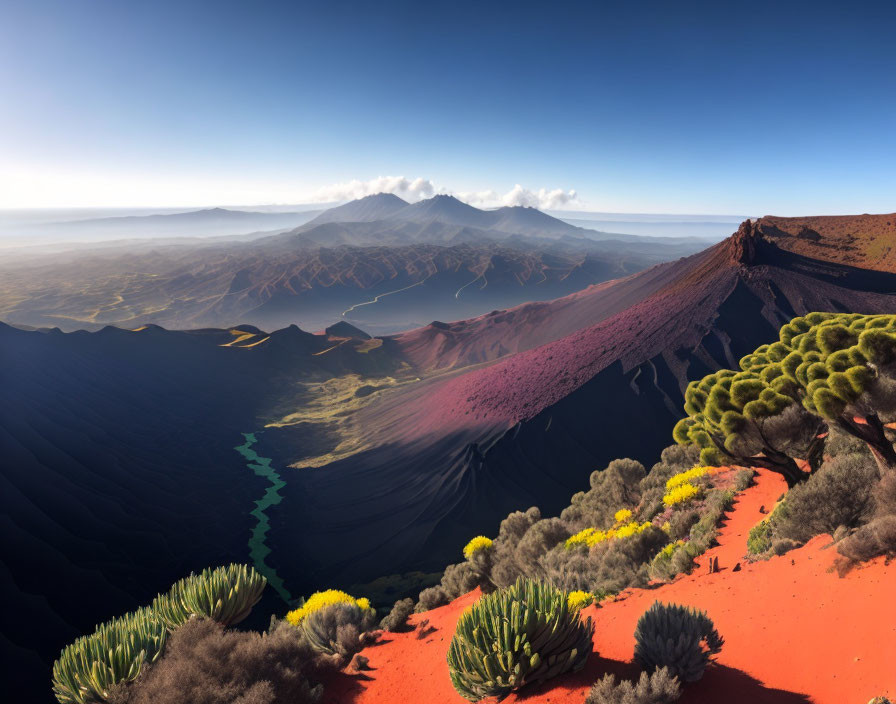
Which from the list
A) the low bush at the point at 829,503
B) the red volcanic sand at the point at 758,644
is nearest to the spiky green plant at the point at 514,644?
the red volcanic sand at the point at 758,644

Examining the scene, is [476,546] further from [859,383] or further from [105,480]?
[105,480]

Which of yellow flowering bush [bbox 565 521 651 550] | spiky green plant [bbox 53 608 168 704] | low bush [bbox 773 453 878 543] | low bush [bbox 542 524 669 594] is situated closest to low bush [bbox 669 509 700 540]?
low bush [bbox 542 524 669 594]

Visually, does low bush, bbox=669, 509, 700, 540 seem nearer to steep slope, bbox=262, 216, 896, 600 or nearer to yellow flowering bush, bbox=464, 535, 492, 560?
yellow flowering bush, bbox=464, 535, 492, 560


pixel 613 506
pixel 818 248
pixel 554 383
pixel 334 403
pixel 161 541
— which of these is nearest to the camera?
pixel 613 506

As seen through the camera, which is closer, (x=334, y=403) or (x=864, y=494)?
(x=864, y=494)

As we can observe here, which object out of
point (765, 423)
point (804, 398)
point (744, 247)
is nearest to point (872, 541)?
point (804, 398)

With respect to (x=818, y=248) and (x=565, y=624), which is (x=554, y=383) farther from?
(x=818, y=248)

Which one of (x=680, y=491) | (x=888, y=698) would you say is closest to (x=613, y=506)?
(x=680, y=491)
